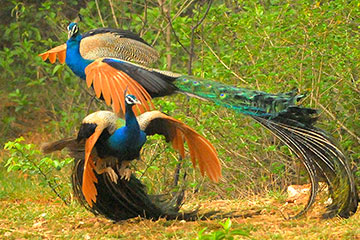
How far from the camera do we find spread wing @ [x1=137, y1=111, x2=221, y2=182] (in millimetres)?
5270

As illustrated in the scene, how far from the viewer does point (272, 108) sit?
16.8 ft

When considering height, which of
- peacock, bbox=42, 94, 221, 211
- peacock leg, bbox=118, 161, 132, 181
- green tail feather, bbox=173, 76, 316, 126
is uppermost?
green tail feather, bbox=173, 76, 316, 126

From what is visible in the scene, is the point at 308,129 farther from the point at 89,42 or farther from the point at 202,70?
the point at 202,70

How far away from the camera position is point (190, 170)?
7.59 metres

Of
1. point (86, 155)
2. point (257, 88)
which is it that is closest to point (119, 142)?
point (86, 155)

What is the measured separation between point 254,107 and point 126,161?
3.40 feet

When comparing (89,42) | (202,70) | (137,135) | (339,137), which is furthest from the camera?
(202,70)

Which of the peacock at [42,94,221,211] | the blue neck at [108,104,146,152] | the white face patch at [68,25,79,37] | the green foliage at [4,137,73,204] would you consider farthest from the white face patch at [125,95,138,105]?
the green foliage at [4,137,73,204]

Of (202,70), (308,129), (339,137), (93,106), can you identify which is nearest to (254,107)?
(308,129)

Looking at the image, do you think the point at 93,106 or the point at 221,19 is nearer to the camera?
the point at 221,19

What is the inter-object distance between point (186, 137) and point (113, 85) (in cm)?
76

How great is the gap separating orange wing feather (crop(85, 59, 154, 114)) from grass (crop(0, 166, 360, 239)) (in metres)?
0.92

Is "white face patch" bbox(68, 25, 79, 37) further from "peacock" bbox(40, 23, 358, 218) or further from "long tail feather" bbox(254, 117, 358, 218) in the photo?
"long tail feather" bbox(254, 117, 358, 218)

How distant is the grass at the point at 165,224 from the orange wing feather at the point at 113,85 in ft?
3.01
